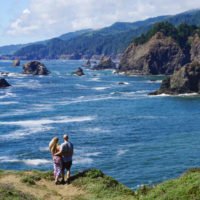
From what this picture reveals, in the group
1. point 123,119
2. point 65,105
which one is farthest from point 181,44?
point 123,119

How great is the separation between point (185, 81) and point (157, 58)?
9021cm

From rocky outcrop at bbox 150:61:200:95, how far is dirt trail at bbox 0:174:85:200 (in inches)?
3098

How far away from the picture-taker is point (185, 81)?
9356 cm

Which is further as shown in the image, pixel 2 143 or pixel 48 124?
pixel 48 124

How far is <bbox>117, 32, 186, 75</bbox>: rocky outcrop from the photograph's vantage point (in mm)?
178875

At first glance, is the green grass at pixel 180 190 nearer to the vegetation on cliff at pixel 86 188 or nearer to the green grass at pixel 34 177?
the vegetation on cliff at pixel 86 188

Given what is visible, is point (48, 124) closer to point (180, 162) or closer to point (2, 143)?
point (2, 143)

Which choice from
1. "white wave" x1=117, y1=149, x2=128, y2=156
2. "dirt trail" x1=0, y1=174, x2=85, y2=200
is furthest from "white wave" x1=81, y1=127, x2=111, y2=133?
"dirt trail" x1=0, y1=174, x2=85, y2=200

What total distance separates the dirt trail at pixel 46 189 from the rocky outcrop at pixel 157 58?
160 m

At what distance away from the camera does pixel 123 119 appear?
6197 cm

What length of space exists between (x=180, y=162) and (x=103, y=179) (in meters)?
20.5

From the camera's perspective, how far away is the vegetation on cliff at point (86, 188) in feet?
50.0

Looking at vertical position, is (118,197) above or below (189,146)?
above

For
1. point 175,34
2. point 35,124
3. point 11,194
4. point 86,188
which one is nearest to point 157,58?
point 175,34
